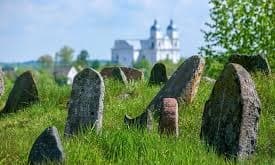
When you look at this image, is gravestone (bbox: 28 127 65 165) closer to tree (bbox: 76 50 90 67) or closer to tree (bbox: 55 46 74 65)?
tree (bbox: 76 50 90 67)

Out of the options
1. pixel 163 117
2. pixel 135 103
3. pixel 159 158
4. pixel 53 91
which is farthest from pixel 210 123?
pixel 53 91

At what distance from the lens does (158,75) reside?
65.5ft

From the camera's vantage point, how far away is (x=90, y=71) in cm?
1269

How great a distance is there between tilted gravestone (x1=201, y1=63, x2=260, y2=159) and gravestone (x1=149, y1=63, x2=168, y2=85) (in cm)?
826

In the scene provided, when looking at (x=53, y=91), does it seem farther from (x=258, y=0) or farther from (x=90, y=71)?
(x=258, y=0)

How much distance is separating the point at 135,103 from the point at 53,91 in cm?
428

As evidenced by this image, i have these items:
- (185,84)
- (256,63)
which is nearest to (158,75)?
(256,63)

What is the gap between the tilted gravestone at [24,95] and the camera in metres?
18.6

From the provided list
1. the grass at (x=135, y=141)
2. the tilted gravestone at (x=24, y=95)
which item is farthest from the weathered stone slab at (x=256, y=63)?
the tilted gravestone at (x=24, y=95)

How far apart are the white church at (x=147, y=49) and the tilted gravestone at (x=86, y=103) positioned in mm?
146346

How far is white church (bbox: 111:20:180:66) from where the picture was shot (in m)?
163

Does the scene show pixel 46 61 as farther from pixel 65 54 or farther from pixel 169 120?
pixel 169 120

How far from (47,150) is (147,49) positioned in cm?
15724

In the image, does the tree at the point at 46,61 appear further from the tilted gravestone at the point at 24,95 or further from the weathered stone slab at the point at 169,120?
the weathered stone slab at the point at 169,120
